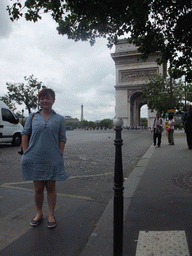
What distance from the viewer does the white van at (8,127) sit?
11594 mm

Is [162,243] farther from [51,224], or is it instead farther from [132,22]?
[132,22]

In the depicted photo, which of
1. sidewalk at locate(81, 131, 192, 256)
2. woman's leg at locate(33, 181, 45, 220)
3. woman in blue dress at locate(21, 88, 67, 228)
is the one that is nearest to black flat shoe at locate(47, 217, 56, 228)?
woman in blue dress at locate(21, 88, 67, 228)

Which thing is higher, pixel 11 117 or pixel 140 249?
pixel 11 117

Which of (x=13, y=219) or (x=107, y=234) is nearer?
(x=107, y=234)

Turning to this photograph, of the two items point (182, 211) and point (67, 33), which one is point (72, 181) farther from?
point (67, 33)

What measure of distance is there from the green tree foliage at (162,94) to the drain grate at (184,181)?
24.7 m

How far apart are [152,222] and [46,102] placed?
1864 mm

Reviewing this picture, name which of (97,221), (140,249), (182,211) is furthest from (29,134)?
(182,211)

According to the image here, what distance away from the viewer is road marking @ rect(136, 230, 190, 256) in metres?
2.05

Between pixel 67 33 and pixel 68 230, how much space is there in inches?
185

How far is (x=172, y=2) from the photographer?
4.71 metres

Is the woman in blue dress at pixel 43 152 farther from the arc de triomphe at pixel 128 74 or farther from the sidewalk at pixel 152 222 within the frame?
the arc de triomphe at pixel 128 74

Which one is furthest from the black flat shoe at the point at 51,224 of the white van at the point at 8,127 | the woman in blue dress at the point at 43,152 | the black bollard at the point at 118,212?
the white van at the point at 8,127

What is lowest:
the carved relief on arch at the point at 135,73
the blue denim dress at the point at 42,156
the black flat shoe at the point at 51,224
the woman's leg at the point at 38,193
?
the black flat shoe at the point at 51,224
